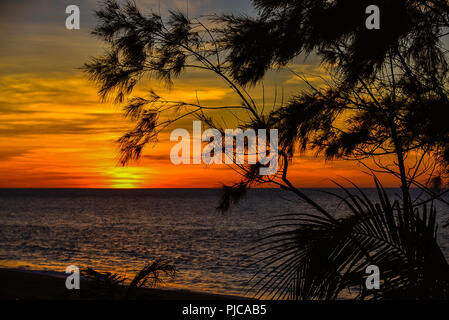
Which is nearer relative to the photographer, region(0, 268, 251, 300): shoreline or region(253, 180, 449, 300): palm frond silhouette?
region(253, 180, 449, 300): palm frond silhouette

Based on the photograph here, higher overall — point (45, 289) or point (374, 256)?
point (374, 256)

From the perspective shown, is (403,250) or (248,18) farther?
(248,18)

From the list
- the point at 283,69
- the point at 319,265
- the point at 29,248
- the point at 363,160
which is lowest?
the point at 29,248

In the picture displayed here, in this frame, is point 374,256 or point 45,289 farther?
point 45,289

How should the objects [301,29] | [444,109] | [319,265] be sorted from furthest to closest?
[301,29] < [444,109] < [319,265]

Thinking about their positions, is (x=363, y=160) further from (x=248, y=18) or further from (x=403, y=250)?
(x=403, y=250)

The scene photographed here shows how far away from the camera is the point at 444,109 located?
13.2 ft

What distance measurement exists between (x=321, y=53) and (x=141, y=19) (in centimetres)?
181

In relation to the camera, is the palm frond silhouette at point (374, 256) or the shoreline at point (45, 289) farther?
the shoreline at point (45, 289)

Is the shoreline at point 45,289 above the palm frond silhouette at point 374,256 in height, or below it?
below

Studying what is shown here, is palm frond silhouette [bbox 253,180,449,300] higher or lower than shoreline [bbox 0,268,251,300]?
higher

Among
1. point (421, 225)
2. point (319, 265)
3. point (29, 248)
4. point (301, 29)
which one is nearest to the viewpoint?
point (319, 265)

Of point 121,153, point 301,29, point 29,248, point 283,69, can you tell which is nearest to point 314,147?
point 283,69

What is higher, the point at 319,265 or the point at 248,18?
the point at 248,18
